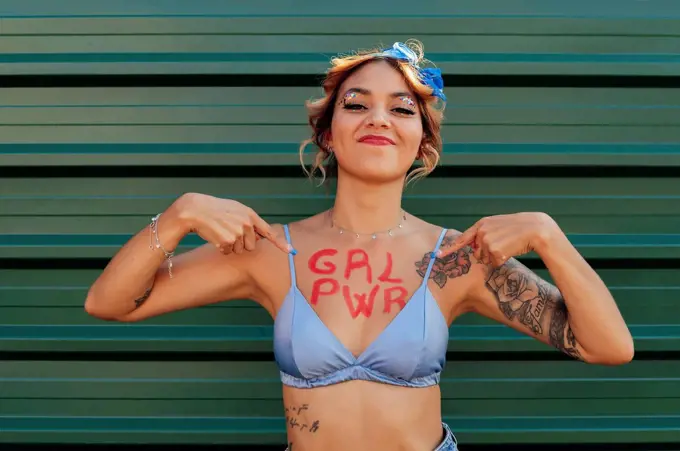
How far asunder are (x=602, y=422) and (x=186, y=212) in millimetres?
2212

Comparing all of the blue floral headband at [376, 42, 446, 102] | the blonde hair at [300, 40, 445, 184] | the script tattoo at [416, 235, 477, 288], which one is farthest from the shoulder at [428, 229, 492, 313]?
the blue floral headband at [376, 42, 446, 102]

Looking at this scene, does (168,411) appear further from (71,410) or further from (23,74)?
(23,74)

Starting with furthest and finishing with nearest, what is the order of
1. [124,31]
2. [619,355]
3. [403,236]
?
1. [124,31]
2. [403,236]
3. [619,355]

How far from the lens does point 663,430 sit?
328 cm

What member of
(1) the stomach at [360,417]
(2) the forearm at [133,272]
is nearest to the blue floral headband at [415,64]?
(2) the forearm at [133,272]

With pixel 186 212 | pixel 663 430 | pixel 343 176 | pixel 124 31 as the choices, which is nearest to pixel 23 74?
pixel 124 31

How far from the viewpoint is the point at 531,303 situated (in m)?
2.46

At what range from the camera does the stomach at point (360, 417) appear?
2381mm

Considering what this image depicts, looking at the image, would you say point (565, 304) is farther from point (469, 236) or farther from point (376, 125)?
point (376, 125)

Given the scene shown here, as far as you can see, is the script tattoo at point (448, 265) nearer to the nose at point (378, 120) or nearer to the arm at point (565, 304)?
the arm at point (565, 304)

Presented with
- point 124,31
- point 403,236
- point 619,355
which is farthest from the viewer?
point 124,31

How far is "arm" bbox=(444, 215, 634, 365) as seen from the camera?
2.28m

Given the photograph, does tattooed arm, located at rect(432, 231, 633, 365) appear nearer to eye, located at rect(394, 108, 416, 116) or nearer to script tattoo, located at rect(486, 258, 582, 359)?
script tattoo, located at rect(486, 258, 582, 359)

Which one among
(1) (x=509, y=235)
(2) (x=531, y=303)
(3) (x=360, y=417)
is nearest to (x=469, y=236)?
(1) (x=509, y=235)
